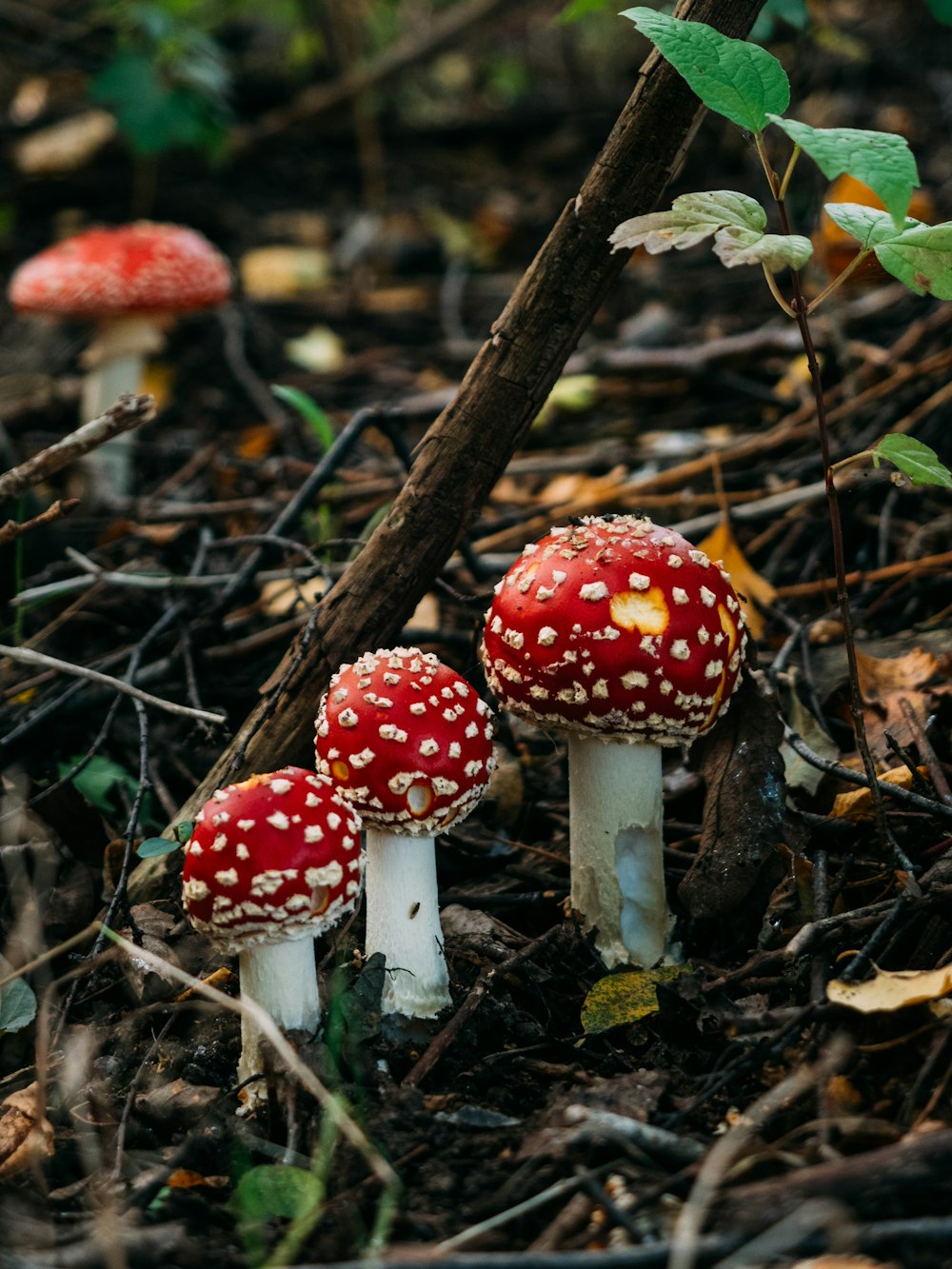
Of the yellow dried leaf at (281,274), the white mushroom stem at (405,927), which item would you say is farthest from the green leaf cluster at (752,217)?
the yellow dried leaf at (281,274)

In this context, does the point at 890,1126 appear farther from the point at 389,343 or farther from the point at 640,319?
the point at 389,343

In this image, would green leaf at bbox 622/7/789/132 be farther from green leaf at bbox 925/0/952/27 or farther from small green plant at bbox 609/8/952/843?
green leaf at bbox 925/0/952/27

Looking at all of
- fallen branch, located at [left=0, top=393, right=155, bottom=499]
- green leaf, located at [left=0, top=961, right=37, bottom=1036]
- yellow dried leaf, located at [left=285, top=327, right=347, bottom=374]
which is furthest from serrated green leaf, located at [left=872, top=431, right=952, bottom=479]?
yellow dried leaf, located at [left=285, top=327, right=347, bottom=374]

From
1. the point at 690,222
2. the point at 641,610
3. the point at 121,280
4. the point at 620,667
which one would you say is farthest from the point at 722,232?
the point at 121,280

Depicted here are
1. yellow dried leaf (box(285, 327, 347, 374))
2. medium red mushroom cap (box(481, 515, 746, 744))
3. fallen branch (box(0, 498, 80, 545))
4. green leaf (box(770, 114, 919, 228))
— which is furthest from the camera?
yellow dried leaf (box(285, 327, 347, 374))

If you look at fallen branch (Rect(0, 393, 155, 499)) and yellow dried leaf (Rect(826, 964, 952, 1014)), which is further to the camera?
fallen branch (Rect(0, 393, 155, 499))

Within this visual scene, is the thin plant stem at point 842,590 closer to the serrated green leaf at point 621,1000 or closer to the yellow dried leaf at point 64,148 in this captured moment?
the serrated green leaf at point 621,1000
